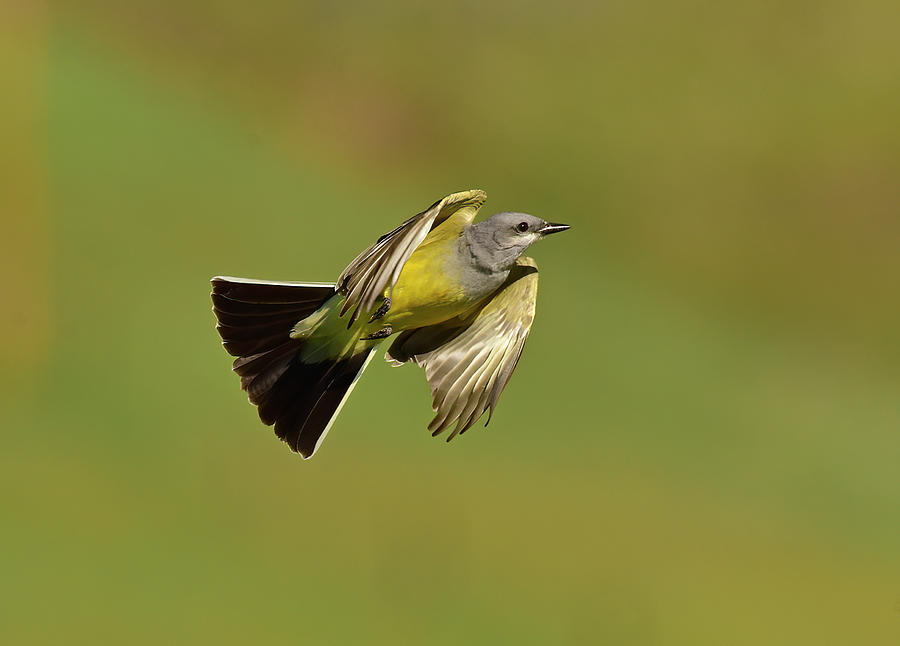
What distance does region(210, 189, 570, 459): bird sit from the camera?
94.4 inches

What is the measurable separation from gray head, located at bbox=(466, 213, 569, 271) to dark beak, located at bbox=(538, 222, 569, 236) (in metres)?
0.01

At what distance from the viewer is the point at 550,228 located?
247cm

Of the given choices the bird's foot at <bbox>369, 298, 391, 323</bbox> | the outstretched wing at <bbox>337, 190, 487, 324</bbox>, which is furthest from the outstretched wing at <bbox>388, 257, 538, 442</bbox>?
the outstretched wing at <bbox>337, 190, 487, 324</bbox>

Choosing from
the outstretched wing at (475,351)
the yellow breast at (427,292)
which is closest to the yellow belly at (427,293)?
the yellow breast at (427,292)

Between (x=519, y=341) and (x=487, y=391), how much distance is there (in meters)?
0.16

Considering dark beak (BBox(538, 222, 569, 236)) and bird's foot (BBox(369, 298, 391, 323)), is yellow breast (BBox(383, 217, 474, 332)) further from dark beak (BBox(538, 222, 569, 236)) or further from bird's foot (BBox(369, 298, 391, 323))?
dark beak (BBox(538, 222, 569, 236))

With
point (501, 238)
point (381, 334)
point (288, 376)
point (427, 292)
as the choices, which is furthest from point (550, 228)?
point (288, 376)

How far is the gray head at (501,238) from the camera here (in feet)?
7.87

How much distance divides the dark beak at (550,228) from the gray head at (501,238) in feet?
0.05

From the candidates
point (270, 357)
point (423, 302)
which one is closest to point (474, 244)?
point (423, 302)

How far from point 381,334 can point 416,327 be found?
0.11 meters

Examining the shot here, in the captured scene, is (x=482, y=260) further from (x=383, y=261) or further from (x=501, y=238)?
(x=383, y=261)

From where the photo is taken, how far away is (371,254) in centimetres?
204

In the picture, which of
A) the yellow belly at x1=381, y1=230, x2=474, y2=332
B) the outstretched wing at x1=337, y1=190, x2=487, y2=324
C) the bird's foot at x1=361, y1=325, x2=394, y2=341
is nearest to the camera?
the outstretched wing at x1=337, y1=190, x2=487, y2=324
